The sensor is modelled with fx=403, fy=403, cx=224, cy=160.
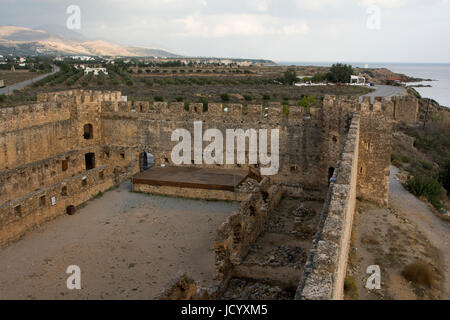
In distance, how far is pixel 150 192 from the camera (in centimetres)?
1595

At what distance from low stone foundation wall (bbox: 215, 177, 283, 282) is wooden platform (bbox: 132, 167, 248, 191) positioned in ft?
5.53

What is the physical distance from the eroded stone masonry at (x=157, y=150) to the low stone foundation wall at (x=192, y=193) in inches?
15.0

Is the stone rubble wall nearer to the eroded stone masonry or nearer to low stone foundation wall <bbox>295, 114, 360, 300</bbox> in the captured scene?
the eroded stone masonry

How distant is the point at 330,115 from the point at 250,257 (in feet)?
22.9

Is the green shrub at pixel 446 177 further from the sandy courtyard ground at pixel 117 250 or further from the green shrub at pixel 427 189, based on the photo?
the sandy courtyard ground at pixel 117 250

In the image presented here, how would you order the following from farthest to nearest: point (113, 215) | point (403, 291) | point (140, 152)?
1. point (140, 152)
2. point (113, 215)
3. point (403, 291)

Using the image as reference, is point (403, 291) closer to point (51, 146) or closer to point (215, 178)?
point (215, 178)

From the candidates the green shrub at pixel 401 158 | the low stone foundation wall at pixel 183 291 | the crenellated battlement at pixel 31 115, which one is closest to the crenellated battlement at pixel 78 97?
the crenellated battlement at pixel 31 115

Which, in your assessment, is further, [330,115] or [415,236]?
[330,115]

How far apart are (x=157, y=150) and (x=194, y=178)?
2.95m

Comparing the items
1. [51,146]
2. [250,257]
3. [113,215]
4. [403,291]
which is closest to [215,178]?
[113,215]

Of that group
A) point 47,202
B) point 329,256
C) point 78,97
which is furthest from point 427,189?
point 78,97

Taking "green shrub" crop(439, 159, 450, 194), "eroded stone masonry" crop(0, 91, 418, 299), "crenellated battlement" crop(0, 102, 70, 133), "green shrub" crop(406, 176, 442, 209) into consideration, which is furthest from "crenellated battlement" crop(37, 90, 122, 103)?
"green shrub" crop(439, 159, 450, 194)

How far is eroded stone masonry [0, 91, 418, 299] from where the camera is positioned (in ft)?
38.4
